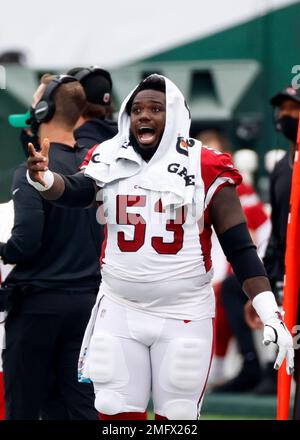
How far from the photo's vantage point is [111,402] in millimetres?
5867

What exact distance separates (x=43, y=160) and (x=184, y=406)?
3.76ft

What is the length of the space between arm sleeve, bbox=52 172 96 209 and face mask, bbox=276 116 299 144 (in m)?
1.74

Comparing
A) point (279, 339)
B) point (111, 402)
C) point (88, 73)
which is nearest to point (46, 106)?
point (88, 73)

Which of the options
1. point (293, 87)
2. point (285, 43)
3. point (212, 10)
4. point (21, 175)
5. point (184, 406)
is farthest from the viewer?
point (212, 10)

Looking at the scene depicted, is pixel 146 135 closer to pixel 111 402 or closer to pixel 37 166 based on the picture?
pixel 37 166

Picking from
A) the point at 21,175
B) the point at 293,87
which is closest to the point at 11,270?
the point at 21,175

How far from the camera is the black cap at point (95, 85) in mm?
7328

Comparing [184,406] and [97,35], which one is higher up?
[97,35]

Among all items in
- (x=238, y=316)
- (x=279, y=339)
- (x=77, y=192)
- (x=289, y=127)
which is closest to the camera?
(x=279, y=339)

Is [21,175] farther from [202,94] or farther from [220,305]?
[202,94]

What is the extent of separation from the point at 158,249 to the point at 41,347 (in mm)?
1094

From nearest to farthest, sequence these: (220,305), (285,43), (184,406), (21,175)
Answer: (184,406) < (21,175) < (220,305) < (285,43)

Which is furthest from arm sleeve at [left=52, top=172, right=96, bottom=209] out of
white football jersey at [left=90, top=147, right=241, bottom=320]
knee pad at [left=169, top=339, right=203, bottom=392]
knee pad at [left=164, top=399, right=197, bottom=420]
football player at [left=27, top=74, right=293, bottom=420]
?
knee pad at [left=164, top=399, right=197, bottom=420]

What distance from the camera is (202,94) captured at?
1311 cm
